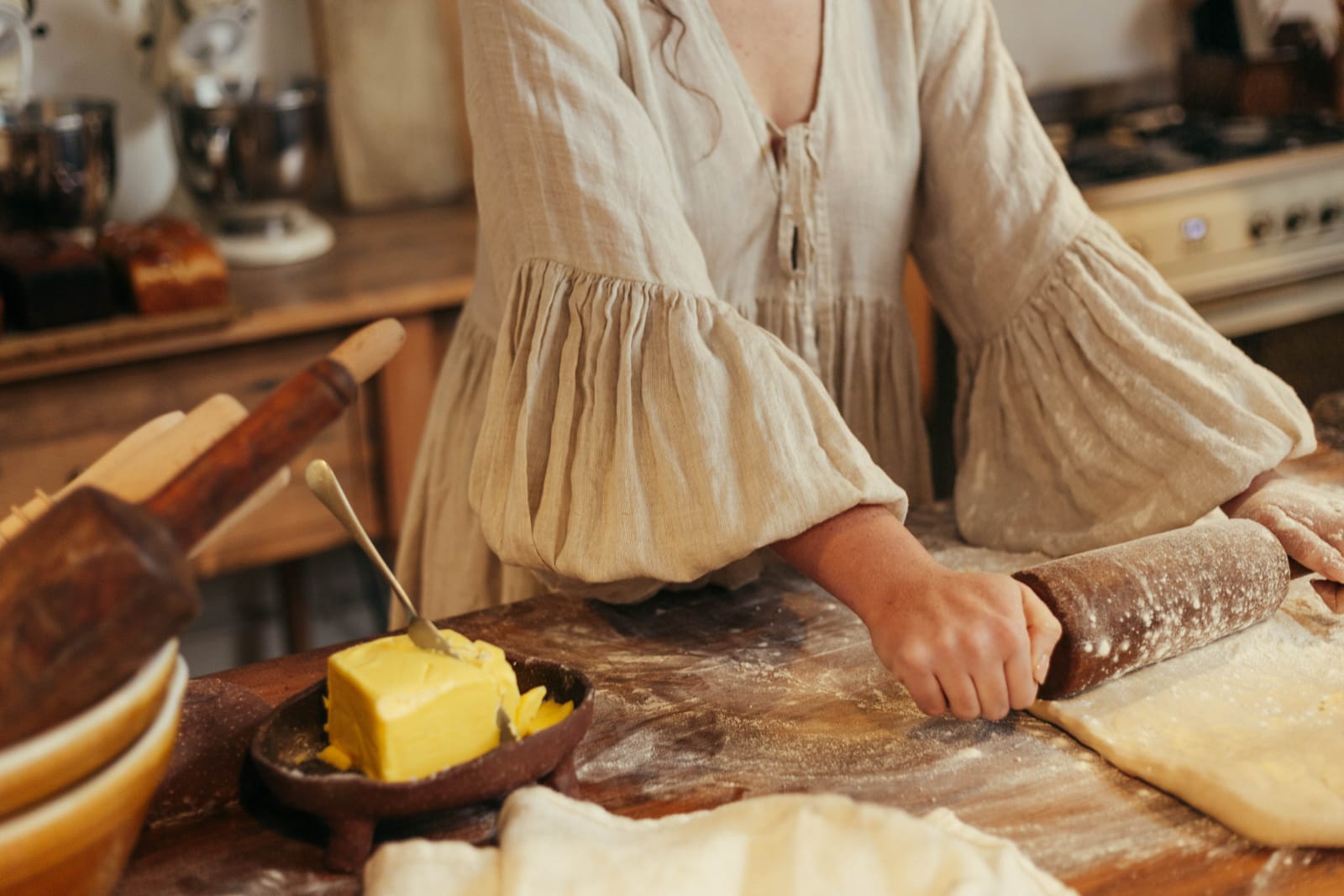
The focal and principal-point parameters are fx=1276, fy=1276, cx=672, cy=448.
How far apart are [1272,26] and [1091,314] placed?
2.13 m

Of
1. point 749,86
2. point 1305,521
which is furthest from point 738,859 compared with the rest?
point 749,86

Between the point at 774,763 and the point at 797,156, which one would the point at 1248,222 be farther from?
the point at 774,763

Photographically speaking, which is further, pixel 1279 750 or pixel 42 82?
pixel 42 82

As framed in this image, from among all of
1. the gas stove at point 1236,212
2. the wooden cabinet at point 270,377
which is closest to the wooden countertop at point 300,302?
the wooden cabinet at point 270,377

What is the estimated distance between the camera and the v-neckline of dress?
39.2 inches

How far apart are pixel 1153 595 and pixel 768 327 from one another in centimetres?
41

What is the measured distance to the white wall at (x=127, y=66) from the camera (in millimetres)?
2143

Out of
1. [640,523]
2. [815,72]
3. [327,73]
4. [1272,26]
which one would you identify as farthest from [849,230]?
[1272,26]

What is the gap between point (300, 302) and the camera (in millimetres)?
1838

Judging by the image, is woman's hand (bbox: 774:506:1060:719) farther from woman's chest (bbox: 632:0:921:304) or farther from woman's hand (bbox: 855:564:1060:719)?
woman's chest (bbox: 632:0:921:304)

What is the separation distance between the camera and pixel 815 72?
3.46ft

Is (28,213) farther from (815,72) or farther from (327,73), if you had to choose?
(815,72)

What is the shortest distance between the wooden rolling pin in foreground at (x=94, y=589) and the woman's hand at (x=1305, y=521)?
0.71 metres

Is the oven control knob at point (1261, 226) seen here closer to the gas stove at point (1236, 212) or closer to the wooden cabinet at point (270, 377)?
the gas stove at point (1236, 212)
